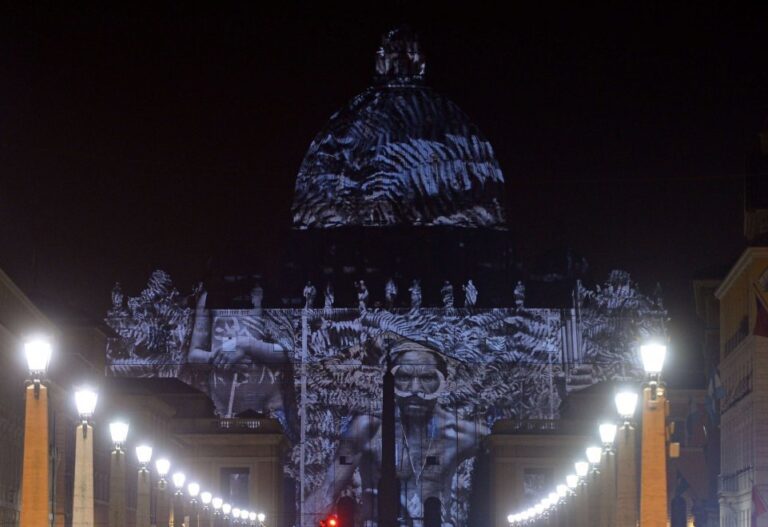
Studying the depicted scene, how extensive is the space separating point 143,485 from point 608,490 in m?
12.4

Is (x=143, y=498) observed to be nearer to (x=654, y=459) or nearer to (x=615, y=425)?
(x=615, y=425)

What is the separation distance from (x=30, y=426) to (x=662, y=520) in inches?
436

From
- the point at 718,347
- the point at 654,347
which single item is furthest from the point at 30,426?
the point at 718,347

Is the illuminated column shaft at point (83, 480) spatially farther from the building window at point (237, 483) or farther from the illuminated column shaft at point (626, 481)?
the building window at point (237, 483)

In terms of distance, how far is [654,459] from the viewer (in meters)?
49.4

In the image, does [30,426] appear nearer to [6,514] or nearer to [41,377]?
[41,377]

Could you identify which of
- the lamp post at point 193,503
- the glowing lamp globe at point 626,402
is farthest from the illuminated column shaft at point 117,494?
the lamp post at point 193,503

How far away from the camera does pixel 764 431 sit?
9656 cm

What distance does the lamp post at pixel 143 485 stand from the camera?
71375 mm

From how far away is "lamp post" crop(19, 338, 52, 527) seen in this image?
159 ft

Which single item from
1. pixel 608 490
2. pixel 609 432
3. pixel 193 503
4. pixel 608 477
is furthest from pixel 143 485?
pixel 193 503

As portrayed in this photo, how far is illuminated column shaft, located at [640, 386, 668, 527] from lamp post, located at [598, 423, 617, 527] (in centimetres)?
1743

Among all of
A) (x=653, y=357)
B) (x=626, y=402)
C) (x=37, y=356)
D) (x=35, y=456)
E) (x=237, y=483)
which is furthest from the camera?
(x=237, y=483)

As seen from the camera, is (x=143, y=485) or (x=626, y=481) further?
(x=143, y=485)
